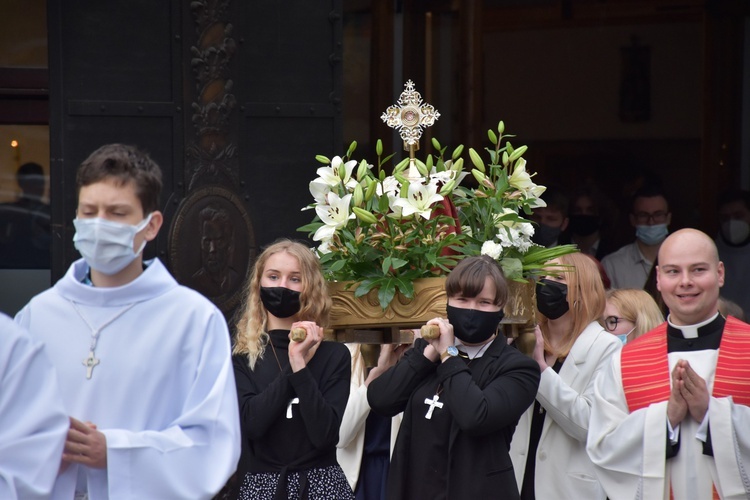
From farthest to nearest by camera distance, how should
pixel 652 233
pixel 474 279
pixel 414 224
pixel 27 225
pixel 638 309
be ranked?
1. pixel 652 233
2. pixel 27 225
3. pixel 638 309
4. pixel 414 224
5. pixel 474 279

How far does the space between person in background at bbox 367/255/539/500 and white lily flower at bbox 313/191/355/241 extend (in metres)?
0.51

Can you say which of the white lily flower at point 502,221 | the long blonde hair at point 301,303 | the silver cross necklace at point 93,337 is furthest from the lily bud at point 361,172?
the silver cross necklace at point 93,337

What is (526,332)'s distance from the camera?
17.6 ft

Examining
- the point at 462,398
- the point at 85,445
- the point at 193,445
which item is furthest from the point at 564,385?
the point at 85,445

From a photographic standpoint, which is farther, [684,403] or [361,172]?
[361,172]

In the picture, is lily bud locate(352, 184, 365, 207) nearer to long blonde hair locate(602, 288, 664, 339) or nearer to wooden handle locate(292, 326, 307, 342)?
wooden handle locate(292, 326, 307, 342)

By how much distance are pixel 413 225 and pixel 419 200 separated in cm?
11

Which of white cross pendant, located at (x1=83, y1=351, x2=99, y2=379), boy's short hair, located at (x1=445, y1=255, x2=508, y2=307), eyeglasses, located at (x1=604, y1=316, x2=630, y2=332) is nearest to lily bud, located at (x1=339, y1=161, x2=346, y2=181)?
boy's short hair, located at (x1=445, y1=255, x2=508, y2=307)

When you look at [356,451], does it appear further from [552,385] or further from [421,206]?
[421,206]

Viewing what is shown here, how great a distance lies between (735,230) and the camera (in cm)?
Answer: 877

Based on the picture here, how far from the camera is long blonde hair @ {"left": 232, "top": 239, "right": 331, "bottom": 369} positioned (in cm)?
492

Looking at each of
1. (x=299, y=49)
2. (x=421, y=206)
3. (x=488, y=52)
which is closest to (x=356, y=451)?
(x=421, y=206)

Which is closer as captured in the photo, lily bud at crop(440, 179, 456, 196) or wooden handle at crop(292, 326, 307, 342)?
wooden handle at crop(292, 326, 307, 342)

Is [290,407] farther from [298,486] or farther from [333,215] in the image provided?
[333,215]
